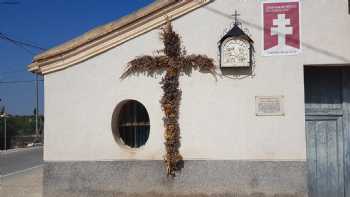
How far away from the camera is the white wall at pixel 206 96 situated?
728 centimetres

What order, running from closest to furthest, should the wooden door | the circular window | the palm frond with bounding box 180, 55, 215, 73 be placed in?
the palm frond with bounding box 180, 55, 215, 73 → the wooden door → the circular window

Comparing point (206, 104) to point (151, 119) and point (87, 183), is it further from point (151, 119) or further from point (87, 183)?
point (87, 183)

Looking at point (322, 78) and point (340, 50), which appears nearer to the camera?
point (340, 50)

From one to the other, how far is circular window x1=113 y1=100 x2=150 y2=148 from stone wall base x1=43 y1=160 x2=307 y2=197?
51 cm

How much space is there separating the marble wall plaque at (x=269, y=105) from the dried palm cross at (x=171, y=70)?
0.97m

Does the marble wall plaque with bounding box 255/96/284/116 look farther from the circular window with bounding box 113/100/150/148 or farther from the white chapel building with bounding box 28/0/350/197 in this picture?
the circular window with bounding box 113/100/150/148

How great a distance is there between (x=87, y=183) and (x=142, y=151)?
116 cm

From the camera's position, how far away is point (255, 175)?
7.35 metres

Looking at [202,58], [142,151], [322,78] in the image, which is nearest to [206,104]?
[202,58]

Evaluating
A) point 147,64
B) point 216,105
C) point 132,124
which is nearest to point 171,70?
point 147,64

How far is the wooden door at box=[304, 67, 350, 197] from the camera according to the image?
762 cm

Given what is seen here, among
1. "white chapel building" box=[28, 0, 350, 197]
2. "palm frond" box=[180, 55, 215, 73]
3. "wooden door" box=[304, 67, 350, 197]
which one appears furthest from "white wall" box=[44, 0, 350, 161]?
"wooden door" box=[304, 67, 350, 197]

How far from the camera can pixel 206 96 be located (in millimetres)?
7512

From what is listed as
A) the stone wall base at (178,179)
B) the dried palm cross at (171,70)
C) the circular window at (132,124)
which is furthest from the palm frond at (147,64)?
the stone wall base at (178,179)
